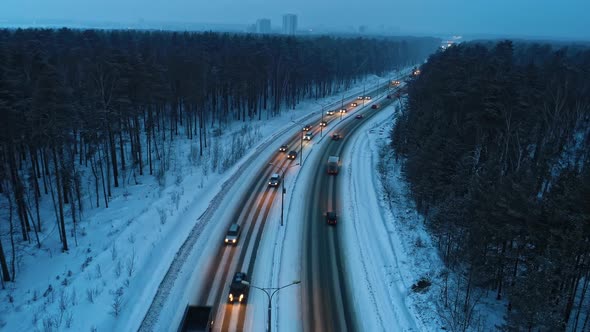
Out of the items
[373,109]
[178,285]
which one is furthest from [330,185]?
[373,109]

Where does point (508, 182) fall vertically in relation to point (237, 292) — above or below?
above

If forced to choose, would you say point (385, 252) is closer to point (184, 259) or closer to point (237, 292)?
point (237, 292)

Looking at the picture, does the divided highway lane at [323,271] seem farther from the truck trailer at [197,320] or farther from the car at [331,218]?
the truck trailer at [197,320]

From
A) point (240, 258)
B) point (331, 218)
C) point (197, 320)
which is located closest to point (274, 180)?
point (331, 218)

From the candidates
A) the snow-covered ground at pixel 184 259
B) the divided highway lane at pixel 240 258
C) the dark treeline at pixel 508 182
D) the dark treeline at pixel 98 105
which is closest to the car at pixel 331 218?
the snow-covered ground at pixel 184 259

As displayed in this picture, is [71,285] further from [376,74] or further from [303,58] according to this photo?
[376,74]

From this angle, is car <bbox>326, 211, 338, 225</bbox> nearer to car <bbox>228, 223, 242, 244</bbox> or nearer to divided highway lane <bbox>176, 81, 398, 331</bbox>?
divided highway lane <bbox>176, 81, 398, 331</bbox>

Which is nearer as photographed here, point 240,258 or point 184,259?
point 184,259
